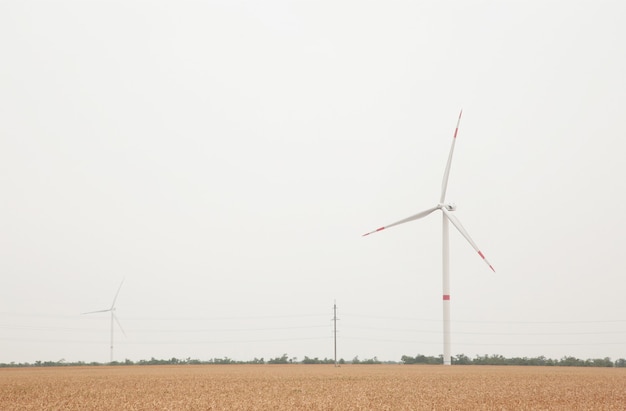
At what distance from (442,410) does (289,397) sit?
6329 millimetres

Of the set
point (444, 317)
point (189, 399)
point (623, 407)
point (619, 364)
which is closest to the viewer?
point (623, 407)

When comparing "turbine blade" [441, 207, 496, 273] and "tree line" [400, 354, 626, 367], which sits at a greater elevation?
"turbine blade" [441, 207, 496, 273]

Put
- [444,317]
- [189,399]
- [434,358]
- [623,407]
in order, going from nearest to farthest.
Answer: [623,407] < [189,399] < [444,317] < [434,358]

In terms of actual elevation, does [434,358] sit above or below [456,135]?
below

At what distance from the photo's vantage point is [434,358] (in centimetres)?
9538

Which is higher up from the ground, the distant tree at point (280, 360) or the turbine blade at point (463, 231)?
the turbine blade at point (463, 231)

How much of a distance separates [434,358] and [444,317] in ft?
70.5

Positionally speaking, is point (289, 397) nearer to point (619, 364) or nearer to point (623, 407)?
point (623, 407)

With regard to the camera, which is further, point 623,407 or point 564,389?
point 564,389

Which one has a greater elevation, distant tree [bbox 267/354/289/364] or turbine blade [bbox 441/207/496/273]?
turbine blade [bbox 441/207/496/273]

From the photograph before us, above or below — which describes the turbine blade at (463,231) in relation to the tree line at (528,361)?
above

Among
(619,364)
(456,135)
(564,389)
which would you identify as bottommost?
(619,364)

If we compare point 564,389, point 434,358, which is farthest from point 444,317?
point 564,389

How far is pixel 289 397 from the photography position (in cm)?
2195
